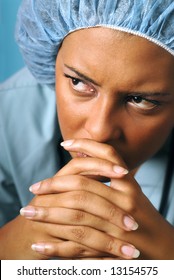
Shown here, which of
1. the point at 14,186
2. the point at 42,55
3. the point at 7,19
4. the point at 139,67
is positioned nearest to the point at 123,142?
the point at 139,67

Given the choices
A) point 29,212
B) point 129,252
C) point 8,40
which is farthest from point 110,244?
point 8,40

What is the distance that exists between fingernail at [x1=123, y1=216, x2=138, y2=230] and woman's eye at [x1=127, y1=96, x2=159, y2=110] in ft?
0.67

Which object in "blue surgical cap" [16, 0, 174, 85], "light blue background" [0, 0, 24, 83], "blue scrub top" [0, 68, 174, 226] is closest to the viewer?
"blue surgical cap" [16, 0, 174, 85]

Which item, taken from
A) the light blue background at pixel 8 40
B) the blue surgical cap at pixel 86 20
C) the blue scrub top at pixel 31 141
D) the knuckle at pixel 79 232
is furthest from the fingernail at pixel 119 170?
the light blue background at pixel 8 40

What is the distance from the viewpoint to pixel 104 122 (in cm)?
90

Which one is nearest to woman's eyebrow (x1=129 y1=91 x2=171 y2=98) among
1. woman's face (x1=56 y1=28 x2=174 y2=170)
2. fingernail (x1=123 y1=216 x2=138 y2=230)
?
woman's face (x1=56 y1=28 x2=174 y2=170)

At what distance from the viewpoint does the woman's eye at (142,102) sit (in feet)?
3.00

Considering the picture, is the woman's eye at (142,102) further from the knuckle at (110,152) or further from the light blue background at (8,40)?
the light blue background at (8,40)

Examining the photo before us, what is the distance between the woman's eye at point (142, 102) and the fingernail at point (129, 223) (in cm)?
20

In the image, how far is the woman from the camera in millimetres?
→ 851

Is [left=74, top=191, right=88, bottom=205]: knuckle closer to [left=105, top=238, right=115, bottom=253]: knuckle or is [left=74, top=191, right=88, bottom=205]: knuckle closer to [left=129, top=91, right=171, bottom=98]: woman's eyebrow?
[left=105, top=238, right=115, bottom=253]: knuckle

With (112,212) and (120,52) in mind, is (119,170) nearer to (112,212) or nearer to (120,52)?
(112,212)
